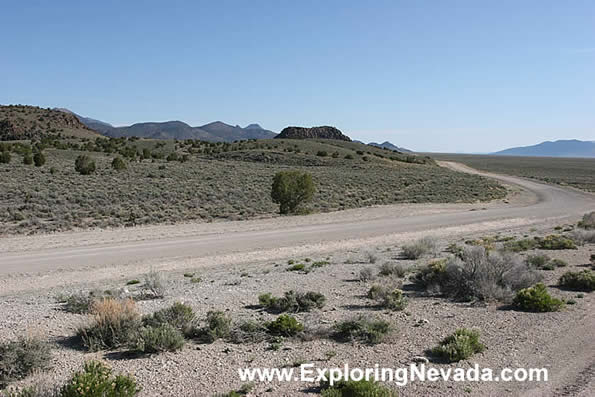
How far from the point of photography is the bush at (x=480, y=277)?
11102 millimetres

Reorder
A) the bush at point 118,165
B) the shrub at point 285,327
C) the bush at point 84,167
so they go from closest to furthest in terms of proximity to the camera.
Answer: the shrub at point 285,327, the bush at point 84,167, the bush at point 118,165

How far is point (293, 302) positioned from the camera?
398 inches

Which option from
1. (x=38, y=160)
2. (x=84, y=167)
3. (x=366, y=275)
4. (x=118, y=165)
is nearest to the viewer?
(x=366, y=275)

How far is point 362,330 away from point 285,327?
140cm

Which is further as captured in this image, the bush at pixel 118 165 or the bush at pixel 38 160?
the bush at pixel 118 165

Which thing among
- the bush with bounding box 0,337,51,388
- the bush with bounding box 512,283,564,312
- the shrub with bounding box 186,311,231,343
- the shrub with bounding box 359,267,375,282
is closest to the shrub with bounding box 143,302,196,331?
the shrub with bounding box 186,311,231,343

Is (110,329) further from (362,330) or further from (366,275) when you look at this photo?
(366,275)

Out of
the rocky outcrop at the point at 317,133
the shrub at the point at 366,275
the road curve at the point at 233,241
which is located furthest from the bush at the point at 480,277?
the rocky outcrop at the point at 317,133

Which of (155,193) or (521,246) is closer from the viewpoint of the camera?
(521,246)

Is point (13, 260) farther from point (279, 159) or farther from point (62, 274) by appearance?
point (279, 159)

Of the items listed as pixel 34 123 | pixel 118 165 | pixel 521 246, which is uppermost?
pixel 34 123

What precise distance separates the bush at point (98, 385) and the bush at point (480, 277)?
8128 mm

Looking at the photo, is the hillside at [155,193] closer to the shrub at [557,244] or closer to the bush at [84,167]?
the bush at [84,167]

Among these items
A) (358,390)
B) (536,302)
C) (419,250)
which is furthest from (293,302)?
(419,250)
